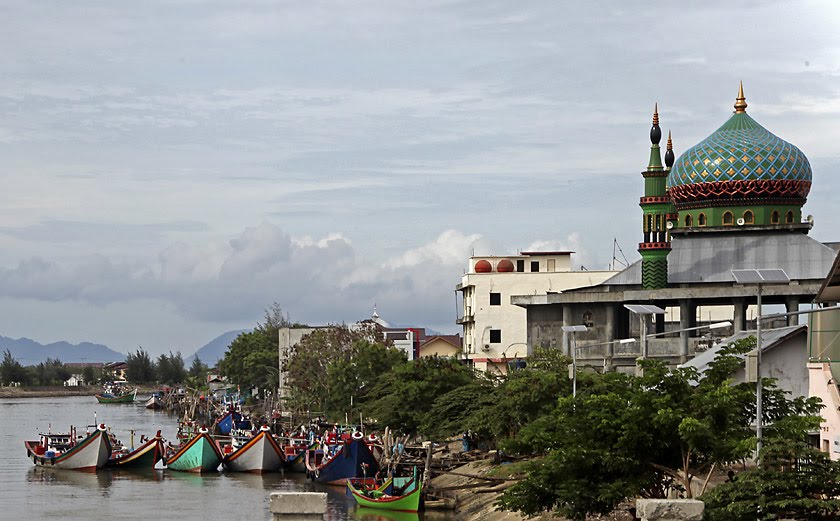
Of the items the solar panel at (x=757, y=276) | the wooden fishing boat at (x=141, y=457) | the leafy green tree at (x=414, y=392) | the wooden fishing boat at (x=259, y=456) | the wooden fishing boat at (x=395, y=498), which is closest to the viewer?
the solar panel at (x=757, y=276)

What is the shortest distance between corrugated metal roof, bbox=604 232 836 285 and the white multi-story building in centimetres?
2279

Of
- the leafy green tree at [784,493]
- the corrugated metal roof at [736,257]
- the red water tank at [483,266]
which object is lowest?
the leafy green tree at [784,493]

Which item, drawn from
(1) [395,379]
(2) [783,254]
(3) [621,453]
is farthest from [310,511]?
(2) [783,254]

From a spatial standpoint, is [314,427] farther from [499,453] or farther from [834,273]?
[834,273]

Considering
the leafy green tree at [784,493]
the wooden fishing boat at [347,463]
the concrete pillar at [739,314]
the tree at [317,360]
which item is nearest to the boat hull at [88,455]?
the wooden fishing boat at [347,463]

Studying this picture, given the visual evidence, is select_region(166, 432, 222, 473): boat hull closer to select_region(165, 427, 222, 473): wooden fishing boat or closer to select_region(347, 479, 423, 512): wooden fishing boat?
select_region(165, 427, 222, 473): wooden fishing boat

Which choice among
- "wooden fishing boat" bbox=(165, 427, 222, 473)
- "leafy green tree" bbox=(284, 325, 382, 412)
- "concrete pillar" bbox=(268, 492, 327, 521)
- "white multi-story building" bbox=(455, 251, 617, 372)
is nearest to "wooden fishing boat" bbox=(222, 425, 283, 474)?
"wooden fishing boat" bbox=(165, 427, 222, 473)

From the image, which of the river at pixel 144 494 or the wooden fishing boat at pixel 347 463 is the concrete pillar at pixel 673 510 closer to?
the river at pixel 144 494

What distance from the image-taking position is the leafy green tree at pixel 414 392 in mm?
68688

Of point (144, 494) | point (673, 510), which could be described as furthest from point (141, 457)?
point (673, 510)

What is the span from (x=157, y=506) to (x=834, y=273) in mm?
36871

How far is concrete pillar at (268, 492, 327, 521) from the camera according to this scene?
18.8m

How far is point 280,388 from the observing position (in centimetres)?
13988

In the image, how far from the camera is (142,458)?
8000cm
